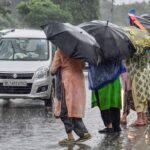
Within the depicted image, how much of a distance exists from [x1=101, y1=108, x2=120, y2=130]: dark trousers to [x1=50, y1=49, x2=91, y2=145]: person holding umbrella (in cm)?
99

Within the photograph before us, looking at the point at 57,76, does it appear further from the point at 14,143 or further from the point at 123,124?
the point at 123,124

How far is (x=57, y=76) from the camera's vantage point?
934 centimetres

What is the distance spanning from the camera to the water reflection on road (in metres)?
9.28

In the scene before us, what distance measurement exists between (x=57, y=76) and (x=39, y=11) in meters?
60.5

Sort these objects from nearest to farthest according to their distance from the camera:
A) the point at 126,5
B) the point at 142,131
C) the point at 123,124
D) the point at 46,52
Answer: the point at 142,131
the point at 123,124
the point at 46,52
the point at 126,5

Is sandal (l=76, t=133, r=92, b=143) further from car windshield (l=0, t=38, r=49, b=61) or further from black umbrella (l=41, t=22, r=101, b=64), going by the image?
car windshield (l=0, t=38, r=49, b=61)

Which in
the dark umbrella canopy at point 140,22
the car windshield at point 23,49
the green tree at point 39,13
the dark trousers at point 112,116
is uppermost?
the green tree at point 39,13

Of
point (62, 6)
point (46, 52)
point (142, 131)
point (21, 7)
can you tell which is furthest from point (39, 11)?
point (142, 131)

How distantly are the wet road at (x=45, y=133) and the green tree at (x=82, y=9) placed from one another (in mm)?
61998

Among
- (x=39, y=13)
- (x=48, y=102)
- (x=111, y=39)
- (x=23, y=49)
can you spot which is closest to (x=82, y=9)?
(x=39, y=13)

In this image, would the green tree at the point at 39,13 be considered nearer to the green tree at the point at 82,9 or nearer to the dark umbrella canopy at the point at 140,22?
the green tree at the point at 82,9

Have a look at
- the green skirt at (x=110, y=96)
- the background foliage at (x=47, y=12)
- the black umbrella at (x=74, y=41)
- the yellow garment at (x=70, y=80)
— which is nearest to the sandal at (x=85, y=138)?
the yellow garment at (x=70, y=80)

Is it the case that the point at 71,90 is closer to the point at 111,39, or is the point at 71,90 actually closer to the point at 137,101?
the point at 111,39

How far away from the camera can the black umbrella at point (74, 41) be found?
893cm
